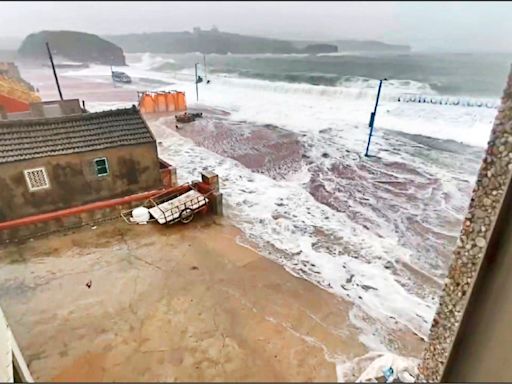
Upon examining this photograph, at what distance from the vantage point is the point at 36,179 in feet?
21.4

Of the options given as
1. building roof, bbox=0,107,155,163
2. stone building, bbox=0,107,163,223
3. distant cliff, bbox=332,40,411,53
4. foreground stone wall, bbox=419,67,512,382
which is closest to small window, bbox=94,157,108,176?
stone building, bbox=0,107,163,223

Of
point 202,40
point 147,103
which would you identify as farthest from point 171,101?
point 202,40

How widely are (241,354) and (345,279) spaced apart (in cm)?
291

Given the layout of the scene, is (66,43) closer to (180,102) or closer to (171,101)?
(171,101)

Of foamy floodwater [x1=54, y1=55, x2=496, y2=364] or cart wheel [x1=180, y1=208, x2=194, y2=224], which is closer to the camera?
foamy floodwater [x1=54, y1=55, x2=496, y2=364]

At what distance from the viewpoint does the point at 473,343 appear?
2463 millimetres

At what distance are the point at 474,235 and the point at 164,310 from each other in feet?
11.6

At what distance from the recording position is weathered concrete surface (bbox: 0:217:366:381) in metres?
2.88

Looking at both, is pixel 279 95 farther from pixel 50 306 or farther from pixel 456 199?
pixel 50 306

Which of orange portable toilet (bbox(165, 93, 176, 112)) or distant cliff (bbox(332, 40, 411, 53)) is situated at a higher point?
distant cliff (bbox(332, 40, 411, 53))

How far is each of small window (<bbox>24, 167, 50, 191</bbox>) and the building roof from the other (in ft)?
0.90

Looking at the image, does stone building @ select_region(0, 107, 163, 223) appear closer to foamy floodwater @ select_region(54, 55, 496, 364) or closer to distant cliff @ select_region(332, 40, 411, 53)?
foamy floodwater @ select_region(54, 55, 496, 364)

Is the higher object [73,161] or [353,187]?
[73,161]

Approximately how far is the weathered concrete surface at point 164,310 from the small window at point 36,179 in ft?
3.38
